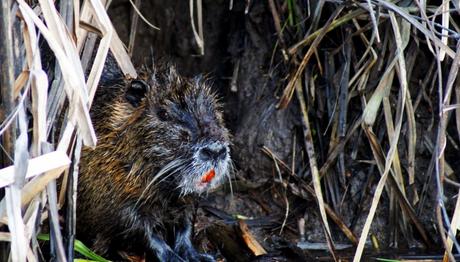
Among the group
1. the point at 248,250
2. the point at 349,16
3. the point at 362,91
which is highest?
the point at 349,16

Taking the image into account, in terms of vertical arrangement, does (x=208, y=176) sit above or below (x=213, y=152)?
below

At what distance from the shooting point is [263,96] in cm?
499

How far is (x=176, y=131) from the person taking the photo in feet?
12.9

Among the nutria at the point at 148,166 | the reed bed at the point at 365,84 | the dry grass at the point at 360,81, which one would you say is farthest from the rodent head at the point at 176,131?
the dry grass at the point at 360,81

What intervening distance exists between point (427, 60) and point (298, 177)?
0.85 meters

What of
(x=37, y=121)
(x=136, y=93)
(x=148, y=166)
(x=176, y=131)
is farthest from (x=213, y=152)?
(x=37, y=121)

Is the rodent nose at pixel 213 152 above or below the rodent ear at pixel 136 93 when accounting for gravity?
below

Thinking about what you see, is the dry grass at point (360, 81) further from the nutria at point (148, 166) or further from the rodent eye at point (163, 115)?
the rodent eye at point (163, 115)

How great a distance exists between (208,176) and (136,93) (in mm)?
510

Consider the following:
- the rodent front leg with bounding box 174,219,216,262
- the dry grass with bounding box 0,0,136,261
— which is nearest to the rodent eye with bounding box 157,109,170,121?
the rodent front leg with bounding box 174,219,216,262

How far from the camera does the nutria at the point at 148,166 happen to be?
3.92m

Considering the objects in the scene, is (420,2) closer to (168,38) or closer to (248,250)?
(248,250)

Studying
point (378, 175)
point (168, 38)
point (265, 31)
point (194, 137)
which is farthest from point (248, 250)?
point (168, 38)

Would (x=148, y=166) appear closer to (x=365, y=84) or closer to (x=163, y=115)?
(x=163, y=115)
